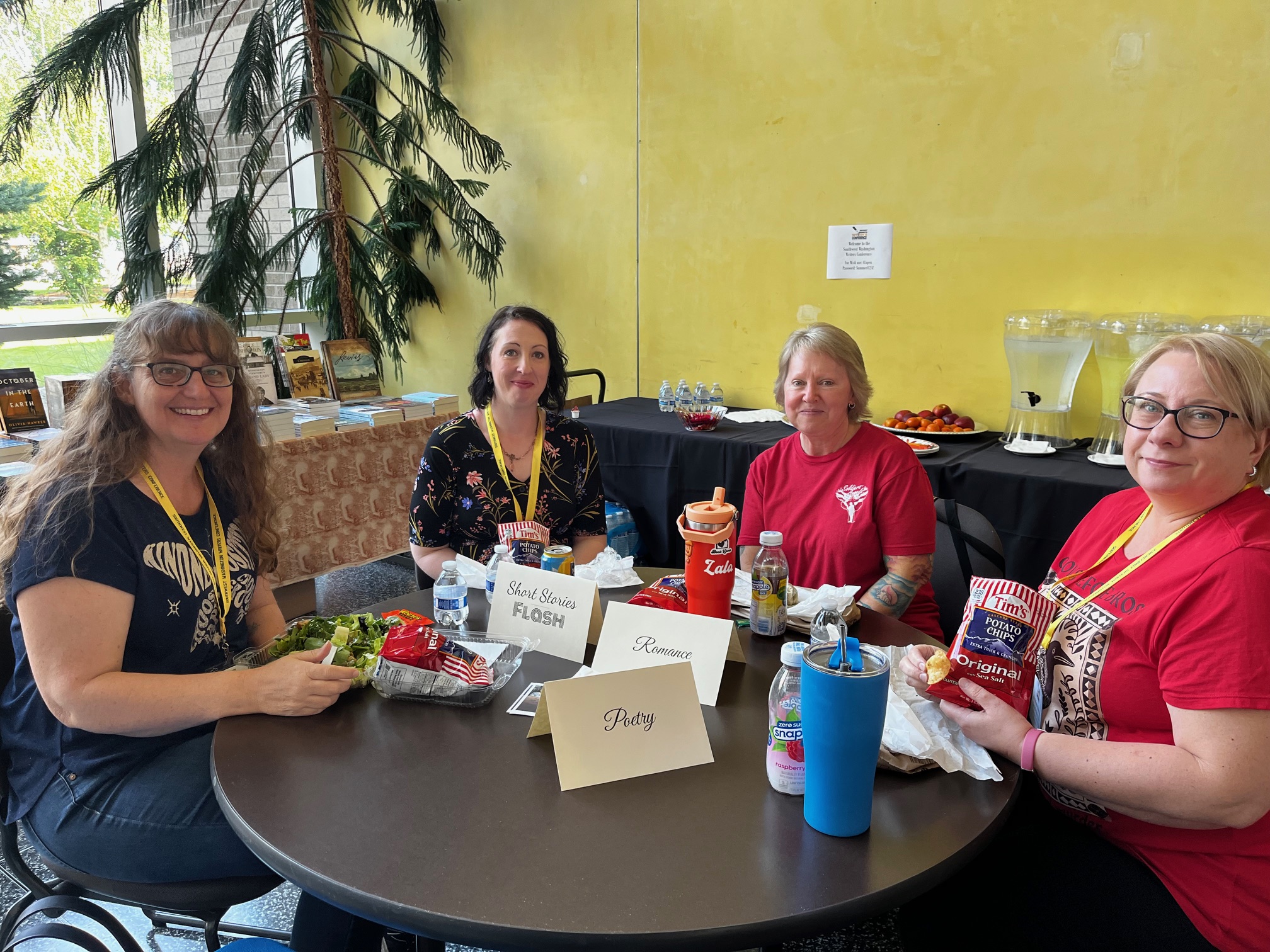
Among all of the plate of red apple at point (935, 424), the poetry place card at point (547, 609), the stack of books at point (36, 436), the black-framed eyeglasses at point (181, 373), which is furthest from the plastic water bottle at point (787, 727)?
the stack of books at point (36, 436)

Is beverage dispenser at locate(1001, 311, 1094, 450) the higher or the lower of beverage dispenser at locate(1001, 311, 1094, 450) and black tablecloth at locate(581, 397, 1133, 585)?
the higher

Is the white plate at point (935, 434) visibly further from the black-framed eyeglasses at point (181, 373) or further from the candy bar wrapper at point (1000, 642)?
the black-framed eyeglasses at point (181, 373)

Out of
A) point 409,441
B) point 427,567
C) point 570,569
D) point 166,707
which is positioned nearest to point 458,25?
point 409,441

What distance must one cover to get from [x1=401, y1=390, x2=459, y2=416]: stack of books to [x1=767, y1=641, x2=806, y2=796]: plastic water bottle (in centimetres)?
349

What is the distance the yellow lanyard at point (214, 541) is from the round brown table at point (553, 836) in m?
0.35

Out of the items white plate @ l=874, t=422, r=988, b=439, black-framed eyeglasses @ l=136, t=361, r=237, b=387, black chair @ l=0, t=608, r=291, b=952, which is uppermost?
black-framed eyeglasses @ l=136, t=361, r=237, b=387

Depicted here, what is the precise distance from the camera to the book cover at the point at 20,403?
3.25m

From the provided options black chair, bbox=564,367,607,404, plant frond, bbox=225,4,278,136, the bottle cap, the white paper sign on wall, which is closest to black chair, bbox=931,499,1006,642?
the bottle cap

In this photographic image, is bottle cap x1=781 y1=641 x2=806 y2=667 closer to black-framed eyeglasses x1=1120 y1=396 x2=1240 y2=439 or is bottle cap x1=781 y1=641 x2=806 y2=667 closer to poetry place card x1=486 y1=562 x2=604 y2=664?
poetry place card x1=486 y1=562 x2=604 y2=664

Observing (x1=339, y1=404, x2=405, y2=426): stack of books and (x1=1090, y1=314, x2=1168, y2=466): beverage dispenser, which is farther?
(x1=339, y1=404, x2=405, y2=426): stack of books

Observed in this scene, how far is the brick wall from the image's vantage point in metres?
5.30

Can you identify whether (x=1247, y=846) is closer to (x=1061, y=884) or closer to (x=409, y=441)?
(x=1061, y=884)

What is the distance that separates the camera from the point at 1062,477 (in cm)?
262

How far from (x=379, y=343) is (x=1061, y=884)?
426 centimetres
